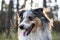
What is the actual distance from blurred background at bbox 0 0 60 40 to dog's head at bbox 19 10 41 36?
0.16 m

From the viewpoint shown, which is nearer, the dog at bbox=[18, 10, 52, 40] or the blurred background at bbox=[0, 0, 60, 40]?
the dog at bbox=[18, 10, 52, 40]

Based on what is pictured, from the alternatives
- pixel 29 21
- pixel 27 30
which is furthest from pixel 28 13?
pixel 27 30

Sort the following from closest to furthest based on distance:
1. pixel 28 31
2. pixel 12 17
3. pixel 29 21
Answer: pixel 29 21 < pixel 28 31 < pixel 12 17

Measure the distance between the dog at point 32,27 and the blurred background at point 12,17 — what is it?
9 cm

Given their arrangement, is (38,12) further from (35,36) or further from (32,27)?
(35,36)

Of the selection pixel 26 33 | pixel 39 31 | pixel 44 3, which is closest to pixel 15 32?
pixel 26 33

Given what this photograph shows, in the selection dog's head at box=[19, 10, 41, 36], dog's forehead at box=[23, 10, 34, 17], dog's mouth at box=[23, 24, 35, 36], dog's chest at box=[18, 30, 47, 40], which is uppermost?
dog's forehead at box=[23, 10, 34, 17]

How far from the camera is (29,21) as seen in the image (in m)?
2.35

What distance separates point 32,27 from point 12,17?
0.31 m

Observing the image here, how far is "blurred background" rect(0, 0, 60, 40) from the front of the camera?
248 centimetres

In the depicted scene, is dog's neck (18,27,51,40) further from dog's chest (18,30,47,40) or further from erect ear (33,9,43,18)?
erect ear (33,9,43,18)

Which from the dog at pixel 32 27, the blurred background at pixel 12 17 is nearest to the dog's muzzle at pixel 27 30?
the dog at pixel 32 27

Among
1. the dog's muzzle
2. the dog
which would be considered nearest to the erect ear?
the dog

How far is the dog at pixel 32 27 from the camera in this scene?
2.36 meters
